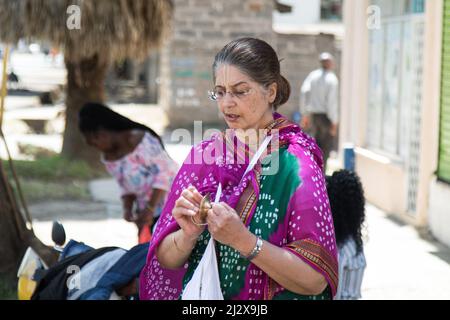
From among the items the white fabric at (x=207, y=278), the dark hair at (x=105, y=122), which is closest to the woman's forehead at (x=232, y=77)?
the white fabric at (x=207, y=278)

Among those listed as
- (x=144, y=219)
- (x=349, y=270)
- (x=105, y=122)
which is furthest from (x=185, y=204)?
(x=105, y=122)

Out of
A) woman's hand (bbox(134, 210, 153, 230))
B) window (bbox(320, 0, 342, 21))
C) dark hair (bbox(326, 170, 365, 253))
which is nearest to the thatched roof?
woman's hand (bbox(134, 210, 153, 230))

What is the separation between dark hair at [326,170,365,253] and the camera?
4566mm

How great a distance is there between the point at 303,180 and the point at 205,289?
1.43 ft

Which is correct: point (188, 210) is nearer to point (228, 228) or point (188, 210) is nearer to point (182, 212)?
point (182, 212)

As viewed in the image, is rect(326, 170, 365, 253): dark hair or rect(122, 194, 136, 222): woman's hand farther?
rect(122, 194, 136, 222): woman's hand

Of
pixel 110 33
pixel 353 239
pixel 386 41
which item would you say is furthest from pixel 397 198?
pixel 353 239

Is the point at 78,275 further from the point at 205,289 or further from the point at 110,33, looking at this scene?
the point at 110,33

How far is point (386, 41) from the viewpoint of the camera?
1130 cm

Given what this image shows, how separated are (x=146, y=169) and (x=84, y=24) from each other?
642 cm

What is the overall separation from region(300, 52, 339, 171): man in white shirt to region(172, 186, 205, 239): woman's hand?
375 inches

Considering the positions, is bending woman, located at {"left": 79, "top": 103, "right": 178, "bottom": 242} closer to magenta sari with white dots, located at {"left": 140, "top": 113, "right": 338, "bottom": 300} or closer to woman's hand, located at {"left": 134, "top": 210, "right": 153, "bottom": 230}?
woman's hand, located at {"left": 134, "top": 210, "right": 153, "bottom": 230}

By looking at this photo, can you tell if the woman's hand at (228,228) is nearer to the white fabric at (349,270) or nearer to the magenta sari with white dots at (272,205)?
the magenta sari with white dots at (272,205)
